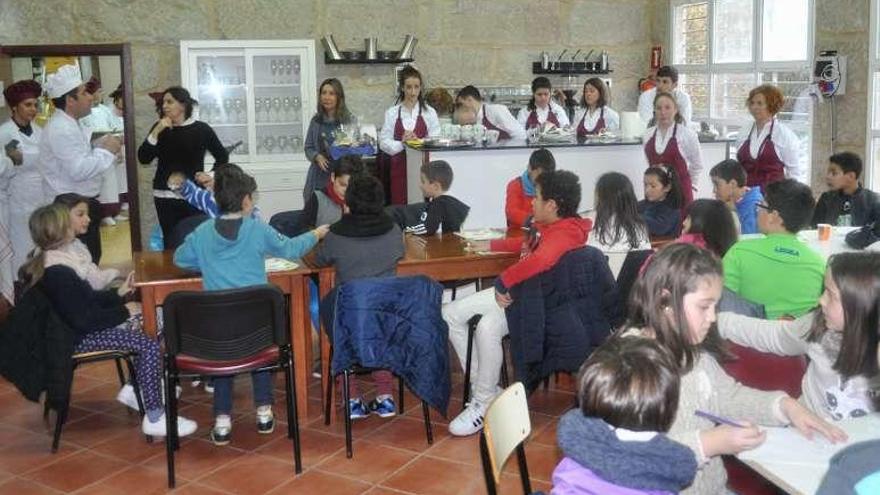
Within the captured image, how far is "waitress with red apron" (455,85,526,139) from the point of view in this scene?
24.0 ft

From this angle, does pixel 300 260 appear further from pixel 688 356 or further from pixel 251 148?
pixel 251 148

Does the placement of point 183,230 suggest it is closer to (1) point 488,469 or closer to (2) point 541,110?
(1) point 488,469

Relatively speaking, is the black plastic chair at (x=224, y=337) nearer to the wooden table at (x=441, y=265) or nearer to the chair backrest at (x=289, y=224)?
the wooden table at (x=441, y=265)

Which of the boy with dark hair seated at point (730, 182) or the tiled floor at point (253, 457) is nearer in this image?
the tiled floor at point (253, 457)

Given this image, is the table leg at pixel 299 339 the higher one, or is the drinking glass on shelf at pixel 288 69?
A: the drinking glass on shelf at pixel 288 69

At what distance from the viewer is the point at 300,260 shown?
162 inches

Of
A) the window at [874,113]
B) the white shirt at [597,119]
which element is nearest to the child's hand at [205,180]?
the white shirt at [597,119]

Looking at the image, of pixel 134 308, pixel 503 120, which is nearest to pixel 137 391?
pixel 134 308

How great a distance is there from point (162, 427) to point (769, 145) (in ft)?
13.8

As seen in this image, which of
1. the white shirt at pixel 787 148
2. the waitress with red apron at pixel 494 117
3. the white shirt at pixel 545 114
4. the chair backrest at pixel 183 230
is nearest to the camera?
the chair backrest at pixel 183 230

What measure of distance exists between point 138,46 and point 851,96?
5608 mm

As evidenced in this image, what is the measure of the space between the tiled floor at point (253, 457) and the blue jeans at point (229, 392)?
0.48ft

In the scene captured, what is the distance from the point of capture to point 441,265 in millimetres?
4113

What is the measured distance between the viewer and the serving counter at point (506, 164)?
6.54m
